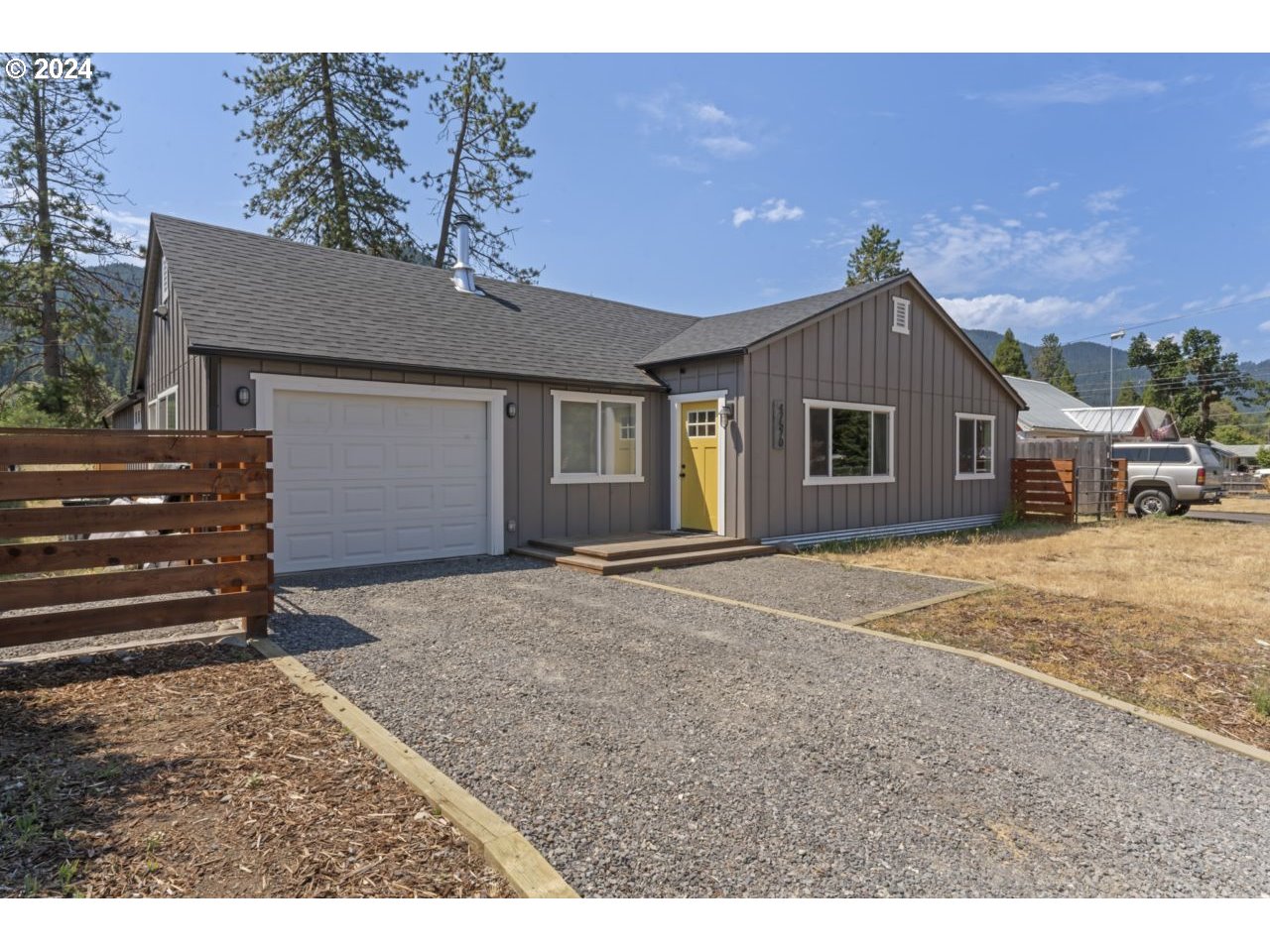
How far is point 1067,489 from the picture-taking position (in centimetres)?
1441

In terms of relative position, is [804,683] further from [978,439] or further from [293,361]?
[978,439]

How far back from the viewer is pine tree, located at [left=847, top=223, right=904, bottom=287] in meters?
Result: 33.3

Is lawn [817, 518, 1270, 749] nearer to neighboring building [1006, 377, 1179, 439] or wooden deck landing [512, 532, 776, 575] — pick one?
wooden deck landing [512, 532, 776, 575]

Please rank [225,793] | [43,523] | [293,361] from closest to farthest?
1. [225,793]
2. [43,523]
3. [293,361]

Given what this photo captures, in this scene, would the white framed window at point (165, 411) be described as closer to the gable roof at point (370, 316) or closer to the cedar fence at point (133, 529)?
the gable roof at point (370, 316)

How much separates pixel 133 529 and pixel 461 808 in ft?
11.5

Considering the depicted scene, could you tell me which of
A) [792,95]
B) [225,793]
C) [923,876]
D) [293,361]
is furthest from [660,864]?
[792,95]

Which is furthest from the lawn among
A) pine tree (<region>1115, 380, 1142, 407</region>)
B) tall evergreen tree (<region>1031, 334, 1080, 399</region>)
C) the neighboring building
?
tall evergreen tree (<region>1031, 334, 1080, 399</region>)

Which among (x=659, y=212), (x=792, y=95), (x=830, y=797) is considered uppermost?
(x=659, y=212)

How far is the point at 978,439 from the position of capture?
47.5 ft

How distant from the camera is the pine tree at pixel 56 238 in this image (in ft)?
57.4

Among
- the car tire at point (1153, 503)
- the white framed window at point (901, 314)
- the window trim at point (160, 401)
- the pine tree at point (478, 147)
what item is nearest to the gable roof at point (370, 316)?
the window trim at point (160, 401)

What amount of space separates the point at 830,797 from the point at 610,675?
5.97ft

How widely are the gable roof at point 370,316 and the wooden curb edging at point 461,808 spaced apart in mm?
5170
